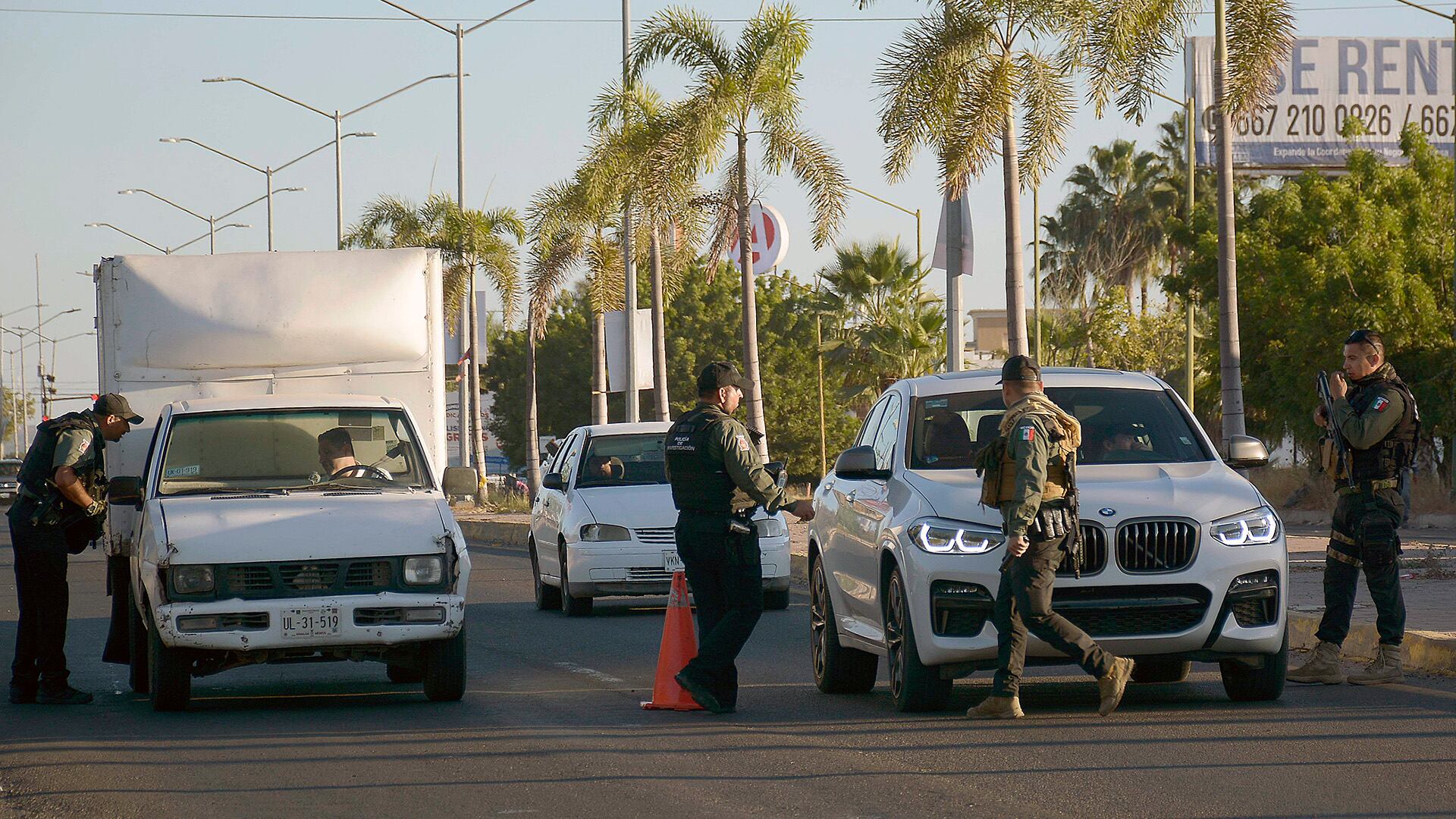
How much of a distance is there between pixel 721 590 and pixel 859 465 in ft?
3.23

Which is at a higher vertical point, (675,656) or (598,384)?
(598,384)

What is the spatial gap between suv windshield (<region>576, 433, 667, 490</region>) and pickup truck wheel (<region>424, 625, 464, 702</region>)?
657 centimetres

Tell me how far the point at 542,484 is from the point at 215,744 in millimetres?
8574

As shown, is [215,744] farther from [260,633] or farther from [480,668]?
[480,668]

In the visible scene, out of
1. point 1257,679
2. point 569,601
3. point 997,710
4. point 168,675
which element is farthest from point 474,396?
point 997,710

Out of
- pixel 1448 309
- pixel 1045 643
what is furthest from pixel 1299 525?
pixel 1045 643

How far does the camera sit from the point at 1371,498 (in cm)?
1023

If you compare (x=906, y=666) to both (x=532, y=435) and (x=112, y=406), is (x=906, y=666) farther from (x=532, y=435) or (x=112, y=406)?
(x=532, y=435)

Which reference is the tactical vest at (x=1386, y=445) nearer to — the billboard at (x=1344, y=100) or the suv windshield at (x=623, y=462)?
the suv windshield at (x=623, y=462)

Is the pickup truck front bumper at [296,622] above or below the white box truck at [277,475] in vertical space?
below

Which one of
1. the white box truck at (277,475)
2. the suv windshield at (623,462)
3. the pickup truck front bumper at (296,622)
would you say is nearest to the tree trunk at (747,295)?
the suv windshield at (623,462)

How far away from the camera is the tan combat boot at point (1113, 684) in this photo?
8.84m

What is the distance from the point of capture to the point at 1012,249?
966 inches

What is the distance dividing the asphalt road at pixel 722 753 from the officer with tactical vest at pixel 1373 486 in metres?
0.27
